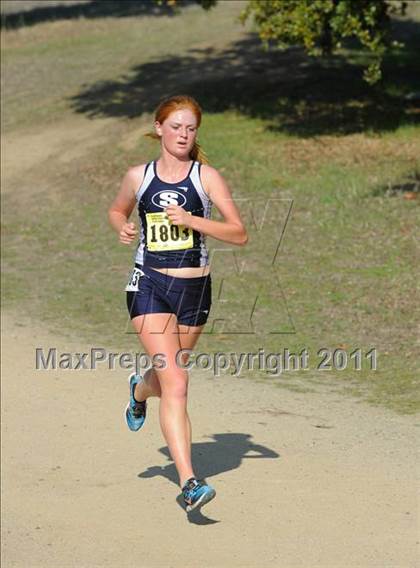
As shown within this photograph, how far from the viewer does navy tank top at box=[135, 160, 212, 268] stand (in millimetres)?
7410

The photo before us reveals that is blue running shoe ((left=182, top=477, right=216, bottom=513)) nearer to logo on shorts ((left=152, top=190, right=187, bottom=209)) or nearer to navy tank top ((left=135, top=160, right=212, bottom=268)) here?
navy tank top ((left=135, top=160, right=212, bottom=268))

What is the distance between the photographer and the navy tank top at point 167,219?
7410 mm

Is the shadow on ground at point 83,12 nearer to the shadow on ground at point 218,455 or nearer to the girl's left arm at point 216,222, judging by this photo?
the shadow on ground at point 218,455

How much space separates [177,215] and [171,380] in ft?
3.47

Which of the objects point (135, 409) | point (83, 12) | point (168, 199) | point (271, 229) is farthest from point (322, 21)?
point (83, 12)

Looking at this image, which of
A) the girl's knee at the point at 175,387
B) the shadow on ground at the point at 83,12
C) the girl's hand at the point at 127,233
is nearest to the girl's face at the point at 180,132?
the girl's hand at the point at 127,233

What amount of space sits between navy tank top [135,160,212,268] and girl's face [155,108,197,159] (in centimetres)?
15

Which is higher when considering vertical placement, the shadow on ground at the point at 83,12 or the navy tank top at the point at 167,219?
the navy tank top at the point at 167,219

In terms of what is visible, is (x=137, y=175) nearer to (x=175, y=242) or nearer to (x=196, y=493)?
(x=175, y=242)

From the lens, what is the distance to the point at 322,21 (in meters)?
21.1

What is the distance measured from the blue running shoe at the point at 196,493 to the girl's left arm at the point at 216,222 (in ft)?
4.66

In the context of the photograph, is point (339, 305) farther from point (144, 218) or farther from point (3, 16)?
point (3, 16)

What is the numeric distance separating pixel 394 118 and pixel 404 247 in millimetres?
8152

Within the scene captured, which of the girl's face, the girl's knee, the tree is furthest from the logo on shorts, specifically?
the tree
